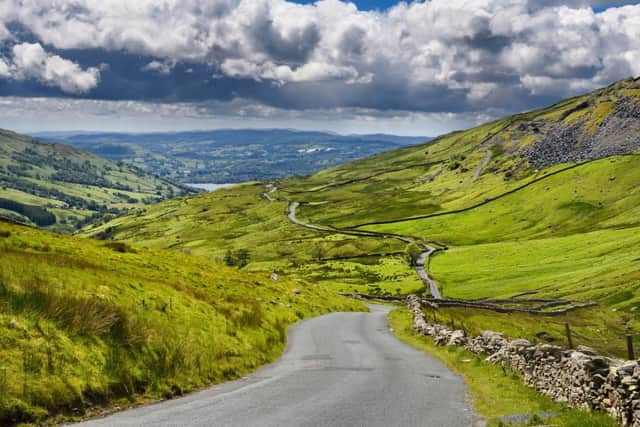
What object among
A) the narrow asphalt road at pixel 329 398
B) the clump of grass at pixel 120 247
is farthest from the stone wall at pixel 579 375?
the clump of grass at pixel 120 247

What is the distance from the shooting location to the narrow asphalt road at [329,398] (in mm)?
15375

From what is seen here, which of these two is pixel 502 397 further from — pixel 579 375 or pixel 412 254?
pixel 412 254

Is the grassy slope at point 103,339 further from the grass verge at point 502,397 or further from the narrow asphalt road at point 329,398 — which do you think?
the grass verge at point 502,397

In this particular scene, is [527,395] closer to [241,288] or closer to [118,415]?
[118,415]

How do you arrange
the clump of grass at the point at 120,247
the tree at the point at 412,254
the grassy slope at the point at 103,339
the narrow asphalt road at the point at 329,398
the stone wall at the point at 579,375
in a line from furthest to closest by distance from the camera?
the tree at the point at 412,254 < the clump of grass at the point at 120,247 < the narrow asphalt road at the point at 329,398 < the grassy slope at the point at 103,339 < the stone wall at the point at 579,375

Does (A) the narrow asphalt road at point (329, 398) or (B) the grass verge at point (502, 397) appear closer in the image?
(B) the grass verge at point (502, 397)

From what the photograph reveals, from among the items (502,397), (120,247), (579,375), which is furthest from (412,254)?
(579,375)

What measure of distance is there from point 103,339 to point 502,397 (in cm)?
1541

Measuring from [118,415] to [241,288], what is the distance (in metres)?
35.3

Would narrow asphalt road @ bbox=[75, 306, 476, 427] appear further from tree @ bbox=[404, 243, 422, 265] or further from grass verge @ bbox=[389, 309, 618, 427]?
tree @ bbox=[404, 243, 422, 265]

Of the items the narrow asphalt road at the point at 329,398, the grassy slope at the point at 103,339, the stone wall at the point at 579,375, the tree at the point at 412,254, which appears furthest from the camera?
the tree at the point at 412,254

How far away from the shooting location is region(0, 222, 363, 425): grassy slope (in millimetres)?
14758

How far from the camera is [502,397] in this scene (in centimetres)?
2022

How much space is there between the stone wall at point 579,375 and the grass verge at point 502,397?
1.26ft
